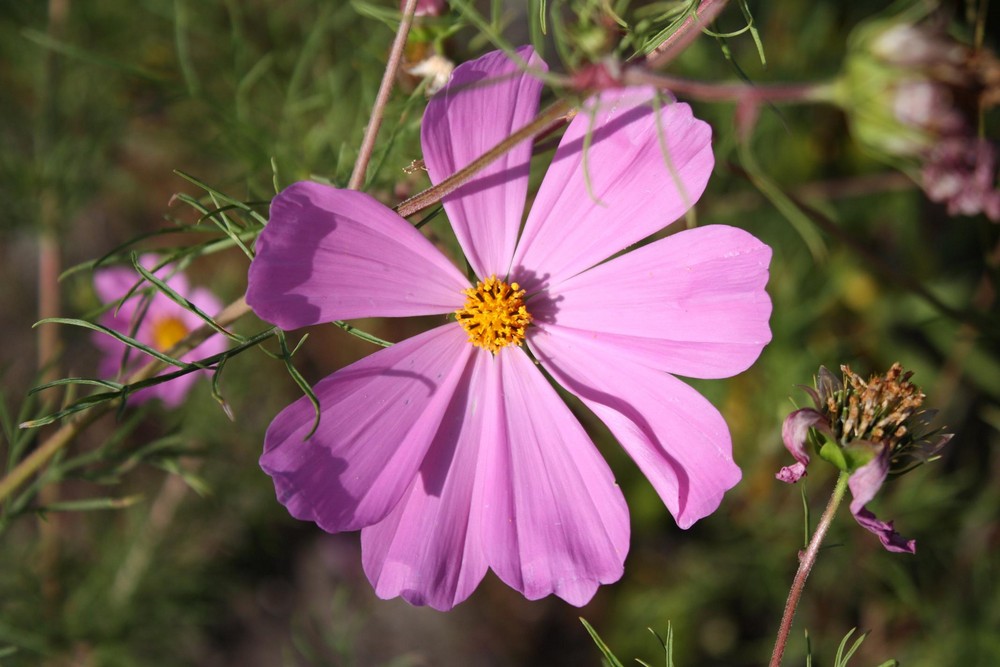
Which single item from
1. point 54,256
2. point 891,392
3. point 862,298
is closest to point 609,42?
point 891,392

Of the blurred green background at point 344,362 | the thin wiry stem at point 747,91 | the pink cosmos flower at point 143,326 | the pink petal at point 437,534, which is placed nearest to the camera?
the thin wiry stem at point 747,91

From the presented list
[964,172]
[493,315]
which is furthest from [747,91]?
[493,315]

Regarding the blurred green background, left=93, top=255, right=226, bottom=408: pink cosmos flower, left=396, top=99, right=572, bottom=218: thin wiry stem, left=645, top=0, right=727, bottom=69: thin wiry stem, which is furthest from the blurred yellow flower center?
left=645, top=0, right=727, bottom=69: thin wiry stem

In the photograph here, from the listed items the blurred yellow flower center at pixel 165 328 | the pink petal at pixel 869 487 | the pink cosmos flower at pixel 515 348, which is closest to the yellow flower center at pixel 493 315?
the pink cosmos flower at pixel 515 348

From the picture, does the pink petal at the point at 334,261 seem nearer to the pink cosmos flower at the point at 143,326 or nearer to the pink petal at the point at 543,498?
the pink petal at the point at 543,498

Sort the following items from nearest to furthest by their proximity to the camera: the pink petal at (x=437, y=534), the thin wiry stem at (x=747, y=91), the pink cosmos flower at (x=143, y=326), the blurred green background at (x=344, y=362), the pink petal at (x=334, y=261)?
the thin wiry stem at (x=747, y=91), the pink petal at (x=334, y=261), the pink petal at (x=437, y=534), the pink cosmos flower at (x=143, y=326), the blurred green background at (x=344, y=362)

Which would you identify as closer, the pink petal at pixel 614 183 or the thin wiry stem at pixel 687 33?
the thin wiry stem at pixel 687 33

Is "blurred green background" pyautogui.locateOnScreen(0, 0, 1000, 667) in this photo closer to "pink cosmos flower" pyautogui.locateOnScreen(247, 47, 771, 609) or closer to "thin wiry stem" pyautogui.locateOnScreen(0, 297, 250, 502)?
"pink cosmos flower" pyautogui.locateOnScreen(247, 47, 771, 609)
